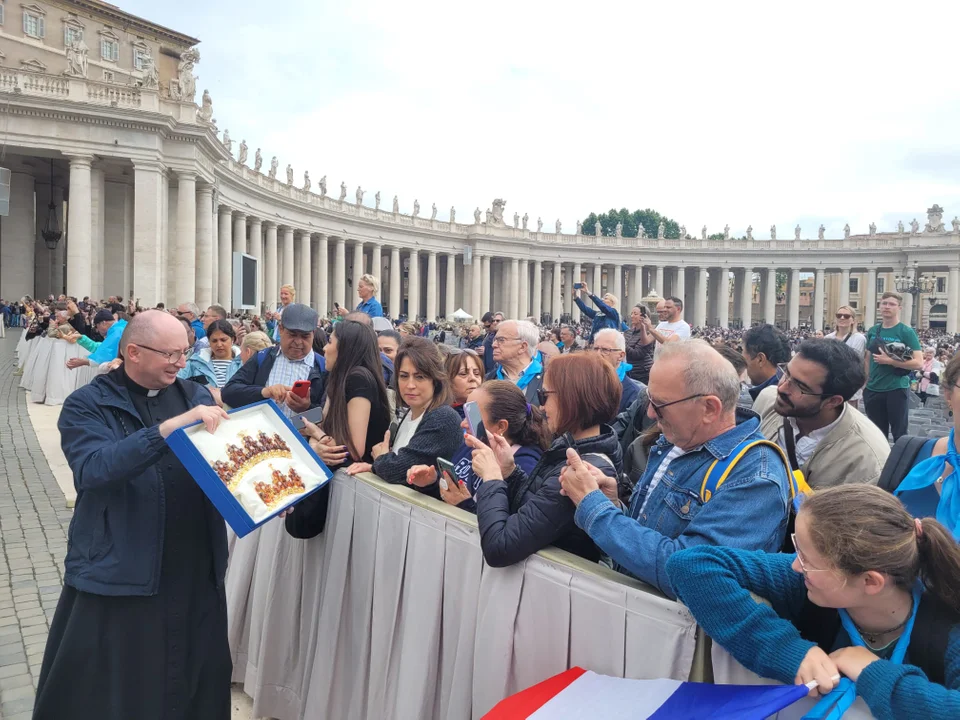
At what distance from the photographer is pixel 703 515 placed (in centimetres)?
252

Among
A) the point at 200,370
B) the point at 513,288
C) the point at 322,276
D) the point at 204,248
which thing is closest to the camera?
the point at 200,370

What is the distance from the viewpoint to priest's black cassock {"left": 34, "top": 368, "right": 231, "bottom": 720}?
3.29m

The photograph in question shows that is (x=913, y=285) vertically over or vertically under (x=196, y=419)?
over

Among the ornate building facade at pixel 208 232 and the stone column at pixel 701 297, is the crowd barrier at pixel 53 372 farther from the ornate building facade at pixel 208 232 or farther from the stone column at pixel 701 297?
the stone column at pixel 701 297

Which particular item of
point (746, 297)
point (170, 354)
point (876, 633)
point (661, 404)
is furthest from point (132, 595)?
point (746, 297)

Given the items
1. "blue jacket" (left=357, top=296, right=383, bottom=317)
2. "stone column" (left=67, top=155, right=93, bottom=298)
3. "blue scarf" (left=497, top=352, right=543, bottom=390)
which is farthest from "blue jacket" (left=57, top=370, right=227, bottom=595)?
"stone column" (left=67, top=155, right=93, bottom=298)

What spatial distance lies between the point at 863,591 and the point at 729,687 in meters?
0.52

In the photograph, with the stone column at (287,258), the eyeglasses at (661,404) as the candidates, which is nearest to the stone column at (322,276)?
the stone column at (287,258)

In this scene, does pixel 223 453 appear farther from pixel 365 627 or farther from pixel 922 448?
pixel 922 448

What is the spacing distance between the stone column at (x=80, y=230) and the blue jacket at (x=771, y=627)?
31.5 m

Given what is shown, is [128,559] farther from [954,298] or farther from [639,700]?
[954,298]

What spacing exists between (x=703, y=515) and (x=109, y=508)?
2772mm

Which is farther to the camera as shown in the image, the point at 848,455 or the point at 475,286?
the point at 475,286

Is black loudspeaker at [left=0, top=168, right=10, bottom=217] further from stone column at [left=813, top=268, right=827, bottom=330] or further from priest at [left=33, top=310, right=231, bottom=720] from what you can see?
stone column at [left=813, top=268, right=827, bottom=330]
